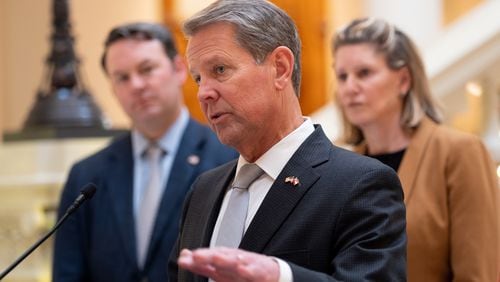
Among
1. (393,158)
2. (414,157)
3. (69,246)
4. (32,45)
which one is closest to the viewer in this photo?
(414,157)

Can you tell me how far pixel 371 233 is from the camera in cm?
219

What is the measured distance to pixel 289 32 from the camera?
2.42 meters

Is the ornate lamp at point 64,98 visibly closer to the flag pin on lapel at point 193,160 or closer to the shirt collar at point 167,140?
the shirt collar at point 167,140

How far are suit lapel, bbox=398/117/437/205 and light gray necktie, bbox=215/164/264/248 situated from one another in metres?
0.97

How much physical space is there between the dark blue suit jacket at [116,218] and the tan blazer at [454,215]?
32.9 inches

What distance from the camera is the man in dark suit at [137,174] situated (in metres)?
3.66

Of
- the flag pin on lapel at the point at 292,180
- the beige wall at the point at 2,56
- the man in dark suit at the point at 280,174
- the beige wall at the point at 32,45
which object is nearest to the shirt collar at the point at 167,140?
the man in dark suit at the point at 280,174

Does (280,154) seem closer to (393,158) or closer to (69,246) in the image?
(393,158)

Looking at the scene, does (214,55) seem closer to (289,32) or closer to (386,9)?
(289,32)

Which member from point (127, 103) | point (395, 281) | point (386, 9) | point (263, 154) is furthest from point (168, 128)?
point (386, 9)

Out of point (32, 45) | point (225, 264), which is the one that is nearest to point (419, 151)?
point (225, 264)

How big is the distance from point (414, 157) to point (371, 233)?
1203 mm

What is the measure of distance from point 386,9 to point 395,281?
13.6 ft

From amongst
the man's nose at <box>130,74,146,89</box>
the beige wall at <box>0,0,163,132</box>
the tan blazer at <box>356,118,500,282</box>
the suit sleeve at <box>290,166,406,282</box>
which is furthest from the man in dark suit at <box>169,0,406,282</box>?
the beige wall at <box>0,0,163,132</box>
